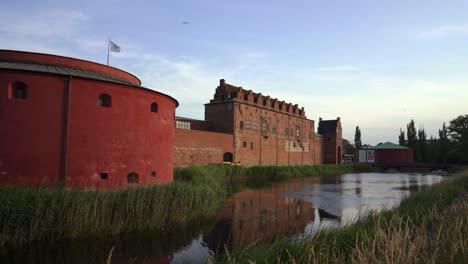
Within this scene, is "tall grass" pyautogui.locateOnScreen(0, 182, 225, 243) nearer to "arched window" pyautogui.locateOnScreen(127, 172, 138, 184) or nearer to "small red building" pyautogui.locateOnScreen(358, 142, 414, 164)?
"arched window" pyautogui.locateOnScreen(127, 172, 138, 184)

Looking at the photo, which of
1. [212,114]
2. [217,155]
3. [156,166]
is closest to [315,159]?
[212,114]

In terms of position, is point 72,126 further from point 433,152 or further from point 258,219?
point 433,152

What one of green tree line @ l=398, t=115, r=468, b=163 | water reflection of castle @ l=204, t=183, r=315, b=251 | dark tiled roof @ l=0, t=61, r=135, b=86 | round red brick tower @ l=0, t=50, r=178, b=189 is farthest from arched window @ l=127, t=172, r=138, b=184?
green tree line @ l=398, t=115, r=468, b=163

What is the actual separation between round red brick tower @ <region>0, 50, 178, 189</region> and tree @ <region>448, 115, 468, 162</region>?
40.6 m

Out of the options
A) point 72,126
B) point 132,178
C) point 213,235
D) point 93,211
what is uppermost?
point 72,126

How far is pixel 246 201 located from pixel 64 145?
893 centimetres

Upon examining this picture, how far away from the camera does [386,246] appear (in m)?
3.10

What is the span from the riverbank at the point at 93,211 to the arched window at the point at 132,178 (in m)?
2.22

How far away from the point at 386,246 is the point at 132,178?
38.8 feet

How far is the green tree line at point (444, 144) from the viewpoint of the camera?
4422 centimetres

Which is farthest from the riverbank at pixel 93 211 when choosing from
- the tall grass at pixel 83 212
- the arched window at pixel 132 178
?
the arched window at pixel 132 178

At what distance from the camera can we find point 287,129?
4088cm

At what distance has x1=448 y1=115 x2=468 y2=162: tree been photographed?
1640 inches

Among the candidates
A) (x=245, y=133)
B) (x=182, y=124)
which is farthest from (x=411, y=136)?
(x=182, y=124)
